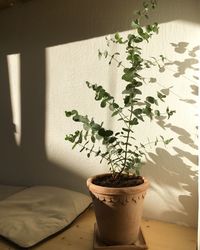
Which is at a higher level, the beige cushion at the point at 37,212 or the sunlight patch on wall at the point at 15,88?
the sunlight patch on wall at the point at 15,88

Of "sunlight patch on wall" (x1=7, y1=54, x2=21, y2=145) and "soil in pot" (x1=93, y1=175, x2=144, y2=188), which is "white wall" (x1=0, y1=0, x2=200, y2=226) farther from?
"soil in pot" (x1=93, y1=175, x2=144, y2=188)

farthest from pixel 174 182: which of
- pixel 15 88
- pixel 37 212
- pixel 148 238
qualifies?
pixel 15 88

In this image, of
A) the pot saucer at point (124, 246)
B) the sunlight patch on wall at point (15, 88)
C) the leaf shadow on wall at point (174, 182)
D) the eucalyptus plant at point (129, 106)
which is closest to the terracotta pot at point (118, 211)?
the pot saucer at point (124, 246)

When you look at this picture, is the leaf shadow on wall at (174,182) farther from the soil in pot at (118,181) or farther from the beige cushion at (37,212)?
the beige cushion at (37,212)

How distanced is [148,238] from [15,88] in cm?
129

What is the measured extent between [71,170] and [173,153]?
668 mm

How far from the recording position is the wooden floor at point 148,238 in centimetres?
129

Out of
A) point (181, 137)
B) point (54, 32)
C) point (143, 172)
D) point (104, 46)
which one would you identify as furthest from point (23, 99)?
point (181, 137)

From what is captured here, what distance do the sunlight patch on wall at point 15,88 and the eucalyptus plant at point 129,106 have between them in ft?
2.00

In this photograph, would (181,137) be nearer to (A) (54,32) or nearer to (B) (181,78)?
(B) (181,78)

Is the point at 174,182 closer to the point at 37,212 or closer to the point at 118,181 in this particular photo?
the point at 118,181

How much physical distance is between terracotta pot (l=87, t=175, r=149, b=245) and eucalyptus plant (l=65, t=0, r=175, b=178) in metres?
0.14

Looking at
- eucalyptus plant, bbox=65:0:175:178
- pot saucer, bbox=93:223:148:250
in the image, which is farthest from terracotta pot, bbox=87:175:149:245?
eucalyptus plant, bbox=65:0:175:178

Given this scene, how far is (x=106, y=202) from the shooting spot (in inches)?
47.7
